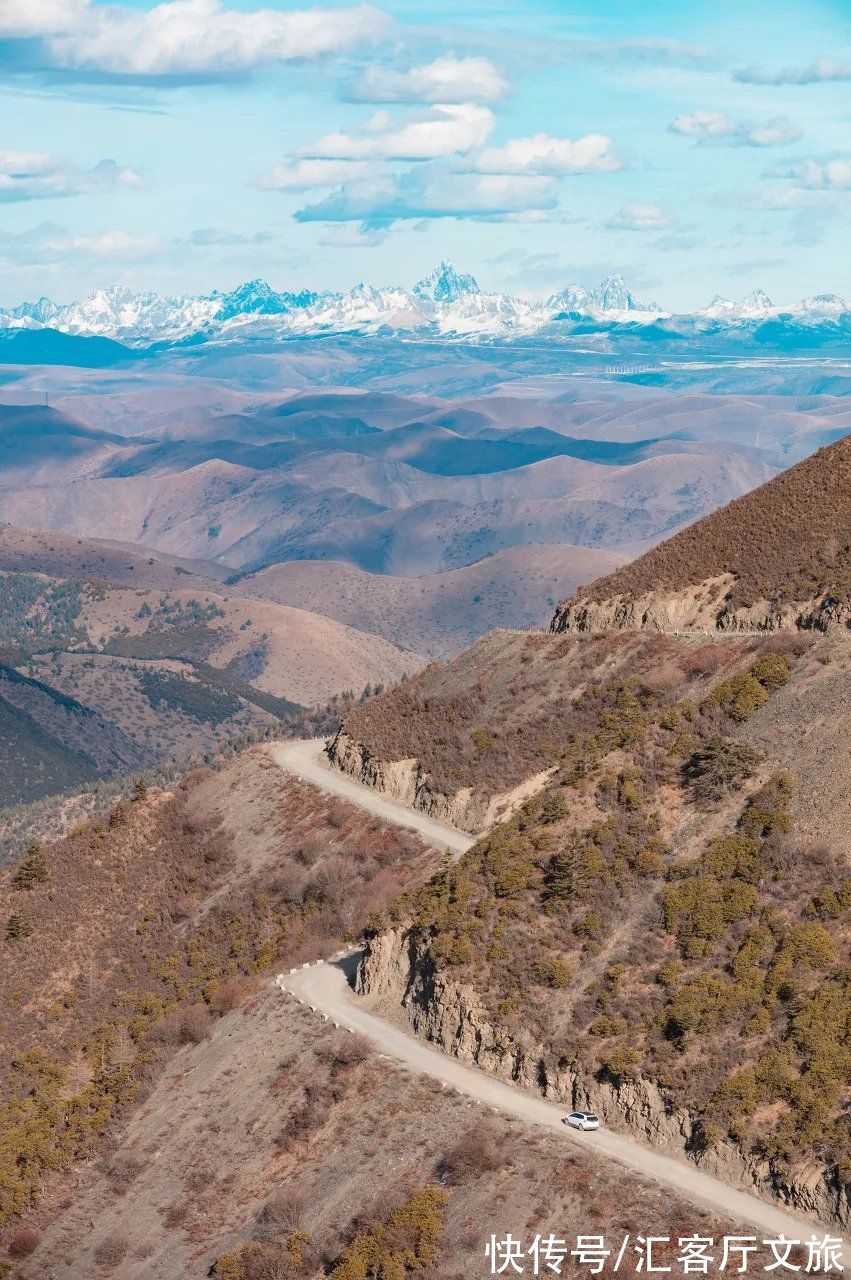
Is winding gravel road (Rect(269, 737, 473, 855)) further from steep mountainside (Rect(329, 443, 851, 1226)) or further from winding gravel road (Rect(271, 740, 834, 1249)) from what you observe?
steep mountainside (Rect(329, 443, 851, 1226))

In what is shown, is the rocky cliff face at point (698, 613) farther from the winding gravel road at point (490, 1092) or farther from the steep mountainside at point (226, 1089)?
the steep mountainside at point (226, 1089)

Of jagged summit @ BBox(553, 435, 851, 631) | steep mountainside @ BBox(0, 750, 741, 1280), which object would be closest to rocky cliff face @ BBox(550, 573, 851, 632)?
jagged summit @ BBox(553, 435, 851, 631)

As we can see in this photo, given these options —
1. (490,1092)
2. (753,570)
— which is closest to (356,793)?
(753,570)

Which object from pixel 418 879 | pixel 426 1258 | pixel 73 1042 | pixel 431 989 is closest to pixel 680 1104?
pixel 426 1258

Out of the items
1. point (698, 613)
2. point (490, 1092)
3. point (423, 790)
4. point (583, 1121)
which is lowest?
point (423, 790)

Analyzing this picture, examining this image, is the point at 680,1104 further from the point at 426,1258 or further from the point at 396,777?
the point at 396,777

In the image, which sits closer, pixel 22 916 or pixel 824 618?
pixel 824 618

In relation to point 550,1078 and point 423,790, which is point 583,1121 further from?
point 423,790
